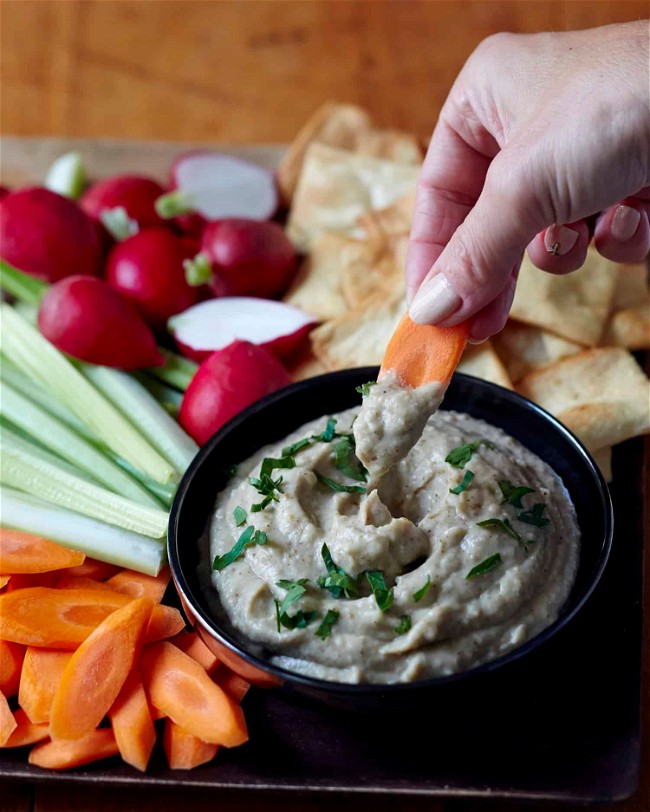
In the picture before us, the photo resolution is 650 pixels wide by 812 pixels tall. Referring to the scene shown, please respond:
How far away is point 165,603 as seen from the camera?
2.83 meters

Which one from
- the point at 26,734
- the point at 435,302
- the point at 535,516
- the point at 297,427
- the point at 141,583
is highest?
the point at 435,302

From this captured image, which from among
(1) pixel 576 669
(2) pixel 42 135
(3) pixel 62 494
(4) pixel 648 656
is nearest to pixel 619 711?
(1) pixel 576 669

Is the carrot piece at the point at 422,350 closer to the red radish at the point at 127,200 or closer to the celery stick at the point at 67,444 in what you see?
the celery stick at the point at 67,444

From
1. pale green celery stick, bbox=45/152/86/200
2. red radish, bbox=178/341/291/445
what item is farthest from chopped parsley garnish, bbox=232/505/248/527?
pale green celery stick, bbox=45/152/86/200

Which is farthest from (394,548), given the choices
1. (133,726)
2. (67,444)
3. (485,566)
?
(67,444)

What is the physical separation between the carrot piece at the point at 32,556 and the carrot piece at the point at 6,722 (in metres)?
0.39

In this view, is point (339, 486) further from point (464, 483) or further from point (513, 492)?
point (513, 492)

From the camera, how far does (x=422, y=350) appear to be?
250cm

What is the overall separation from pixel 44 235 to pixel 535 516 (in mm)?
2112

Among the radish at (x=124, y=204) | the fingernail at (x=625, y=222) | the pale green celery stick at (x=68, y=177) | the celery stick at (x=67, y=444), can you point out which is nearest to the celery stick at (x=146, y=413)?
the celery stick at (x=67, y=444)

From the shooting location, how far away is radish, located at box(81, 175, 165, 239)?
3889 mm

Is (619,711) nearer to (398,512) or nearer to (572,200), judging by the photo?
(398,512)

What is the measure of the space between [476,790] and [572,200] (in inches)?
52.6

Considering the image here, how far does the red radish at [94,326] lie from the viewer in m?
3.31
